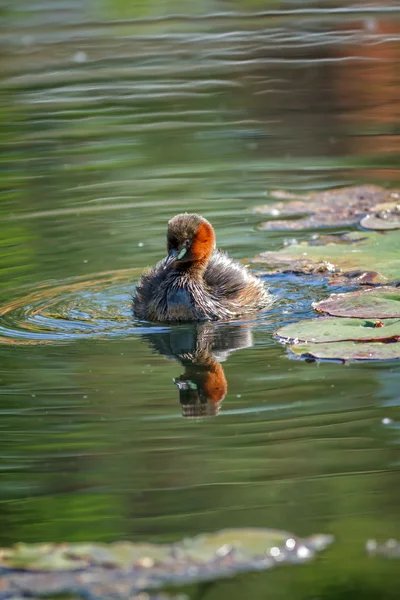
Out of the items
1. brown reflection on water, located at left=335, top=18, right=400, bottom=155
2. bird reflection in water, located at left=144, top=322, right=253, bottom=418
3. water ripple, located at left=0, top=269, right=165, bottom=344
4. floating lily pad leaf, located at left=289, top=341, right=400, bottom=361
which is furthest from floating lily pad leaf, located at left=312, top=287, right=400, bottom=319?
brown reflection on water, located at left=335, top=18, right=400, bottom=155

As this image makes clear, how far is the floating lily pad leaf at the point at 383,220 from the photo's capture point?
8539mm

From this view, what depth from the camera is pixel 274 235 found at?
905 cm

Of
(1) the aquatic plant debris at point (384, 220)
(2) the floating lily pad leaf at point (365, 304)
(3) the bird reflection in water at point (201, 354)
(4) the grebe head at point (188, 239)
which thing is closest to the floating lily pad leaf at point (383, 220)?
(1) the aquatic plant debris at point (384, 220)

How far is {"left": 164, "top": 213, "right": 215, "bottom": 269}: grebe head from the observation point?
7512mm

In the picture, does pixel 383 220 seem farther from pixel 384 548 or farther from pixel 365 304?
pixel 384 548

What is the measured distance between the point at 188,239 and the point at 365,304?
4.89 ft

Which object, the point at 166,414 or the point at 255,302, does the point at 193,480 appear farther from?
the point at 255,302

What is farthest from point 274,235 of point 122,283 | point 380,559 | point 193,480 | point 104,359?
point 380,559

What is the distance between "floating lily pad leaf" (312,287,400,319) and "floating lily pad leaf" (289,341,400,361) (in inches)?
13.2

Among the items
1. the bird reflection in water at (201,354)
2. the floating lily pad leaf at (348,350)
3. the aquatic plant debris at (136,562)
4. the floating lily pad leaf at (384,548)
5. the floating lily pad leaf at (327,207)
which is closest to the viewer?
the aquatic plant debris at (136,562)

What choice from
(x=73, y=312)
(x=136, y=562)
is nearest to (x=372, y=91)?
(x=73, y=312)

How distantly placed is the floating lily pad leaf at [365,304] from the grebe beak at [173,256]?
1069mm

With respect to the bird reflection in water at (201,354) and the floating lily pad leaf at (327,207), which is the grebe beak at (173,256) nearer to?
the bird reflection in water at (201,354)

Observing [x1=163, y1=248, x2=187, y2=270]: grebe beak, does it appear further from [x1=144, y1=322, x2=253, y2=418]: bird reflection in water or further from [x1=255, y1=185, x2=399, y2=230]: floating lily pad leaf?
[x1=255, y1=185, x2=399, y2=230]: floating lily pad leaf
